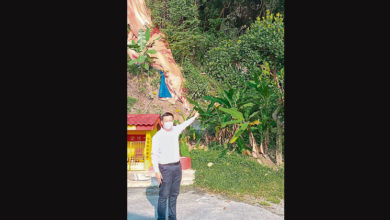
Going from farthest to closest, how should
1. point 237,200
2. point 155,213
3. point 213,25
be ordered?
point 213,25 < point 237,200 < point 155,213

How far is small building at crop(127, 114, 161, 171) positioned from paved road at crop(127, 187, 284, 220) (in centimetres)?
51

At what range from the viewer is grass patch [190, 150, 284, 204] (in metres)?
4.25

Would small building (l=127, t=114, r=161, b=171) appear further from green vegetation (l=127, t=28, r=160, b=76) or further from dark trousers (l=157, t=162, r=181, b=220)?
dark trousers (l=157, t=162, r=181, b=220)

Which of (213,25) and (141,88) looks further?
(213,25)

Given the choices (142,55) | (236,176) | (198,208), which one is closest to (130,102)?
(142,55)

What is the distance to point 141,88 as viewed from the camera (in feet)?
16.9

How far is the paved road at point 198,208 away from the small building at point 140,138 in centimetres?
51

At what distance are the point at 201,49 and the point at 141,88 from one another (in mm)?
1309

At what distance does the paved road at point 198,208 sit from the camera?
362 centimetres

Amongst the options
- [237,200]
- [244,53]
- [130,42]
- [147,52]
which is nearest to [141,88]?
[147,52]

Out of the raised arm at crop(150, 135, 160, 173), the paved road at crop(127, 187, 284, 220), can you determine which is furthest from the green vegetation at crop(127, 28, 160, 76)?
the raised arm at crop(150, 135, 160, 173)

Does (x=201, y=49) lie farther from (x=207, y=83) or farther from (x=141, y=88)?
(x=141, y=88)

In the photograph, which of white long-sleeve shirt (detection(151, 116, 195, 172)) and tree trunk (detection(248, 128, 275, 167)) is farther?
tree trunk (detection(248, 128, 275, 167))

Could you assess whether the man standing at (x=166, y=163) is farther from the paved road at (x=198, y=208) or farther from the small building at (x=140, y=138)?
the small building at (x=140, y=138)
